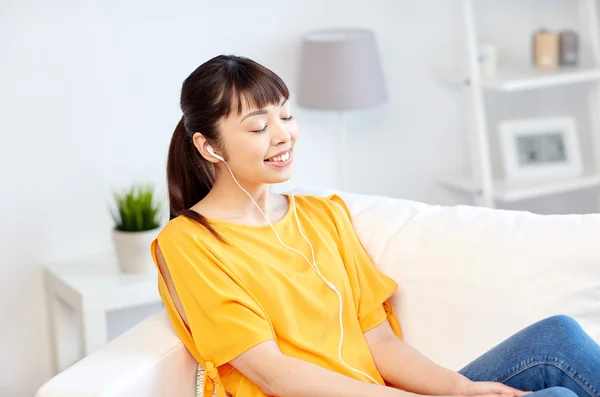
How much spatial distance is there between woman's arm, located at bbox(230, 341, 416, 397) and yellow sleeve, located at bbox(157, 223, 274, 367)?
Answer: 26 millimetres

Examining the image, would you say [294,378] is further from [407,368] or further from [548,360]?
[548,360]

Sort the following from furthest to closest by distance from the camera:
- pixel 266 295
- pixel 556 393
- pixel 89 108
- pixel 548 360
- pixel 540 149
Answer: pixel 540 149 → pixel 89 108 → pixel 266 295 → pixel 548 360 → pixel 556 393

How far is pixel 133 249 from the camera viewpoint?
2.60 metres

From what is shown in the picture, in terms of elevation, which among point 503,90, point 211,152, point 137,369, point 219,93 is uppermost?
point 219,93

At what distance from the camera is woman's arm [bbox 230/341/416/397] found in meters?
1.67

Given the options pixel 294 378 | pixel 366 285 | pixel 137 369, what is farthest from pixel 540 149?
pixel 137 369

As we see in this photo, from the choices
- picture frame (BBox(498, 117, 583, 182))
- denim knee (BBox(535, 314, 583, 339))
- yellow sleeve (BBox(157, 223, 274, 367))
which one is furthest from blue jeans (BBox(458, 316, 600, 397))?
picture frame (BBox(498, 117, 583, 182))

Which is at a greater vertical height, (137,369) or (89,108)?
(89,108)

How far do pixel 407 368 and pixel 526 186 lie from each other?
1.52 m

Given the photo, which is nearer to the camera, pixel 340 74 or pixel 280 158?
pixel 280 158

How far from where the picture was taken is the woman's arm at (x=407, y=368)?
1.73 meters

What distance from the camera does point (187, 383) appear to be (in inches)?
72.2

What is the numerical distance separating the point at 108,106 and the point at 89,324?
0.65 m

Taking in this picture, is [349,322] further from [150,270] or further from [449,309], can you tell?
[150,270]
